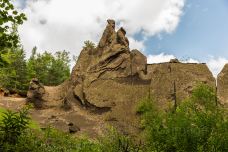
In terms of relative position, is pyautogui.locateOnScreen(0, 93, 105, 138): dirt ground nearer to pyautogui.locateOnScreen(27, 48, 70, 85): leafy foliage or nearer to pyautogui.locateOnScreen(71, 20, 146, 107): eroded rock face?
pyautogui.locateOnScreen(71, 20, 146, 107): eroded rock face

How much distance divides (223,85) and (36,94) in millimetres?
21413

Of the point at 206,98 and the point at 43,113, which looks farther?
the point at 43,113

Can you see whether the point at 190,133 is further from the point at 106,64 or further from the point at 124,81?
the point at 106,64

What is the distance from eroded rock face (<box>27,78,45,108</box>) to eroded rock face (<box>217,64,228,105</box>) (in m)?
20.2

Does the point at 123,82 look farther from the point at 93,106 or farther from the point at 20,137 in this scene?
the point at 20,137

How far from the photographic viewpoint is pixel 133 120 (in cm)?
4334

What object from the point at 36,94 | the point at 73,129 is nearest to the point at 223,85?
the point at 73,129

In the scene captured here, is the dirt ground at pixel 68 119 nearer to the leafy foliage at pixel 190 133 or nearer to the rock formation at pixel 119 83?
the rock formation at pixel 119 83

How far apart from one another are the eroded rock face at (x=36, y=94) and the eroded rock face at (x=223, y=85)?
2024 centimetres

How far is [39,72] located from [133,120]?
50879 mm

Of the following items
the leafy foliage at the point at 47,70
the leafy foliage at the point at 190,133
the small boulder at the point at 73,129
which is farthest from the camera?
the leafy foliage at the point at 47,70

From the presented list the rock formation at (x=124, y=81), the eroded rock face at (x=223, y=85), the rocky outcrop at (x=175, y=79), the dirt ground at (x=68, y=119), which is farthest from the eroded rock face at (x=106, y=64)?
the eroded rock face at (x=223, y=85)

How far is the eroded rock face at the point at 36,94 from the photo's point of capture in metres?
48.5

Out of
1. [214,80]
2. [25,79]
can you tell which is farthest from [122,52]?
[25,79]
